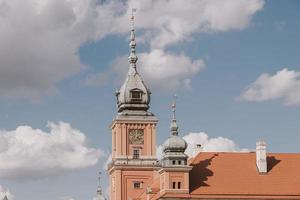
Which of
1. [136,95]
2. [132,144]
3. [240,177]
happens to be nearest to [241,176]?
[240,177]

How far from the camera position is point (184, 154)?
86.4 metres

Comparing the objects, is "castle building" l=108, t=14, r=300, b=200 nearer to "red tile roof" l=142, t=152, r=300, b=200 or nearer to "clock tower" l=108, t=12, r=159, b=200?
"red tile roof" l=142, t=152, r=300, b=200

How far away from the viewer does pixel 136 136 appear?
102062 millimetres

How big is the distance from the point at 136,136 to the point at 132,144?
860 mm

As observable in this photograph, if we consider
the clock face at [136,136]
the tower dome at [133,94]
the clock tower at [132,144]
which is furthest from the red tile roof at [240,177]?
the tower dome at [133,94]

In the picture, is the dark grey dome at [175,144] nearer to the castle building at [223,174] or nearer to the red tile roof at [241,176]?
the castle building at [223,174]

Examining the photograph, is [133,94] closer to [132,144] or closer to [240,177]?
[132,144]

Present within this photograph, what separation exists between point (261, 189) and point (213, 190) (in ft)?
12.9

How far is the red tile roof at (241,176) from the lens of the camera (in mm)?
86062

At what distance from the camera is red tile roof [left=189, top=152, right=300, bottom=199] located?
282 ft

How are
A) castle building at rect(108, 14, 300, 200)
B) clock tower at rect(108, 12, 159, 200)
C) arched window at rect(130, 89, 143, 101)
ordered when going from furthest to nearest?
arched window at rect(130, 89, 143, 101) < clock tower at rect(108, 12, 159, 200) < castle building at rect(108, 14, 300, 200)

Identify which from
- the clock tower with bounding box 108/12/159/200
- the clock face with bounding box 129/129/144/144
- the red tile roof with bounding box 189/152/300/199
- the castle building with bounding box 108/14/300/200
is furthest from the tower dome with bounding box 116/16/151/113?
the red tile roof with bounding box 189/152/300/199

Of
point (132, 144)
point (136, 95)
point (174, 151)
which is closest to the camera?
point (174, 151)

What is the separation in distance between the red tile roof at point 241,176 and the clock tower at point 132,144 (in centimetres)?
1220
